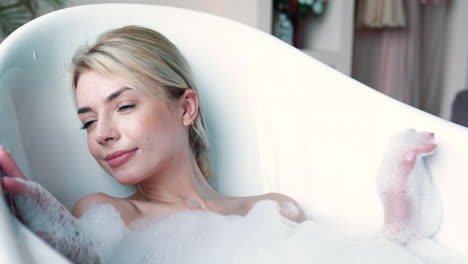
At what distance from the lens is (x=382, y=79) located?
321 centimetres

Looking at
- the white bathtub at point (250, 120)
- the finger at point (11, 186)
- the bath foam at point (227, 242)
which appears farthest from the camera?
the white bathtub at point (250, 120)

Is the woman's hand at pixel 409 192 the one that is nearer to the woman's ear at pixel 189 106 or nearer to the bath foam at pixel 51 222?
the woman's ear at pixel 189 106

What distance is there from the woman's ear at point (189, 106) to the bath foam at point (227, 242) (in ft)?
0.59

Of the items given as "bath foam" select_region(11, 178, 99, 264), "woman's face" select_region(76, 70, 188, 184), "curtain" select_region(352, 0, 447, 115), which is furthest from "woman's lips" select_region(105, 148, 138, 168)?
"curtain" select_region(352, 0, 447, 115)

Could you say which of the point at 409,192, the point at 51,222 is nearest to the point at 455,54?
the point at 409,192

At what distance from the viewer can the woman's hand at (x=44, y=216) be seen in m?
0.54

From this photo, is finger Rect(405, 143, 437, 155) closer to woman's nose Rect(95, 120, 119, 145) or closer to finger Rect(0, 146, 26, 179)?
woman's nose Rect(95, 120, 119, 145)

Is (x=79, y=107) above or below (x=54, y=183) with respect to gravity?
above

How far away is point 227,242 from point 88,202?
24 cm

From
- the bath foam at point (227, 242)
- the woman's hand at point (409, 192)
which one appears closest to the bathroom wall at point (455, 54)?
the woman's hand at point (409, 192)

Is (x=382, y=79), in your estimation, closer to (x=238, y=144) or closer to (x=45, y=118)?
(x=238, y=144)

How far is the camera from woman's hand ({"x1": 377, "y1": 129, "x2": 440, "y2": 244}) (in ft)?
3.10

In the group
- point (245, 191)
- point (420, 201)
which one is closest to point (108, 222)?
point (245, 191)

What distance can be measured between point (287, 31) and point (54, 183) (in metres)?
1.81
